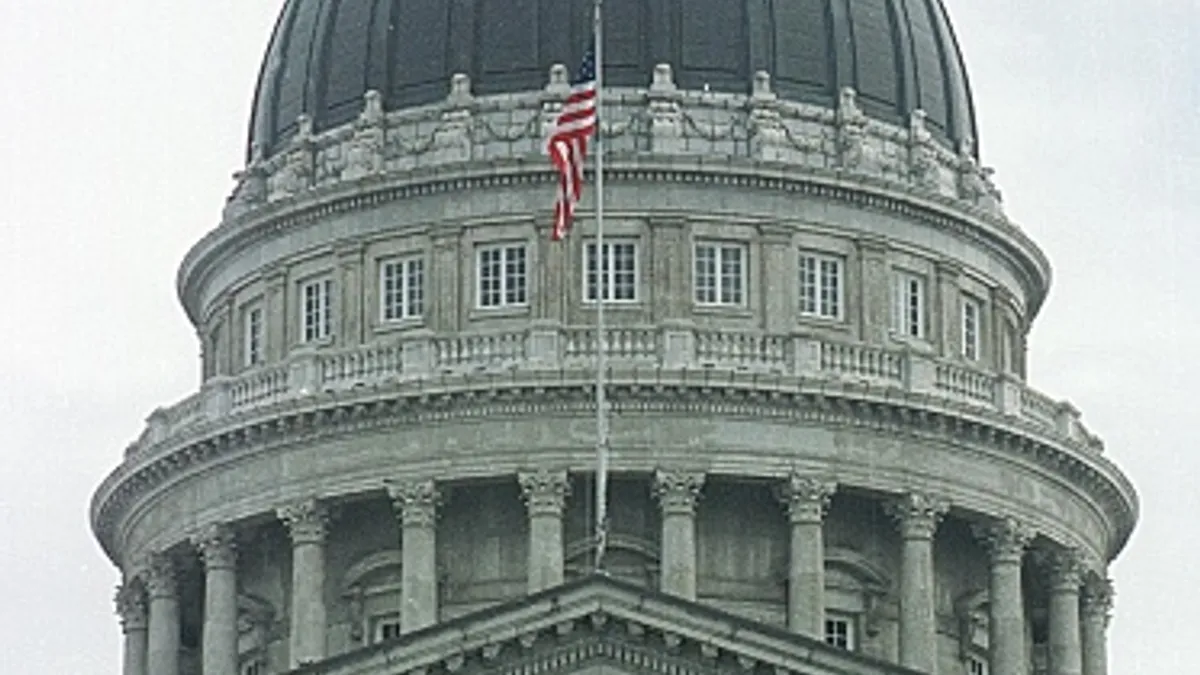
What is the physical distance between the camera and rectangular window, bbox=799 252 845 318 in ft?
286

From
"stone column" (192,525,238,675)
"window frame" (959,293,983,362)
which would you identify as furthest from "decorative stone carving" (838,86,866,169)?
"stone column" (192,525,238,675)

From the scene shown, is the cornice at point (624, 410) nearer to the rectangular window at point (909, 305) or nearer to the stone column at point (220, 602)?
the stone column at point (220, 602)

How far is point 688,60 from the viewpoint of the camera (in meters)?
89.1

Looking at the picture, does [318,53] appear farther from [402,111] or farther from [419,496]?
[419,496]

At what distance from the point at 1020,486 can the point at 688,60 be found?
415 inches

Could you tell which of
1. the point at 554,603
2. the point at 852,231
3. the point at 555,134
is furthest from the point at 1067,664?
the point at 554,603

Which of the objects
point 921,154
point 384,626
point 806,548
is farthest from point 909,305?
point 384,626

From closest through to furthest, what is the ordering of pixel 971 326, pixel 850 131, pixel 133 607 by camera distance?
pixel 850 131
pixel 971 326
pixel 133 607

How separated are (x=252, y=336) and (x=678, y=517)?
1121 cm

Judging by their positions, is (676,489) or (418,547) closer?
(676,489)

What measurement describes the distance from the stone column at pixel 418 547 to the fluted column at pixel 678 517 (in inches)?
166

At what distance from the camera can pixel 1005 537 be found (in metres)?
86.6

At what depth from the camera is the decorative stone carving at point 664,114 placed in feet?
286

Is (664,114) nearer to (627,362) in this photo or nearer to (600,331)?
(627,362)
